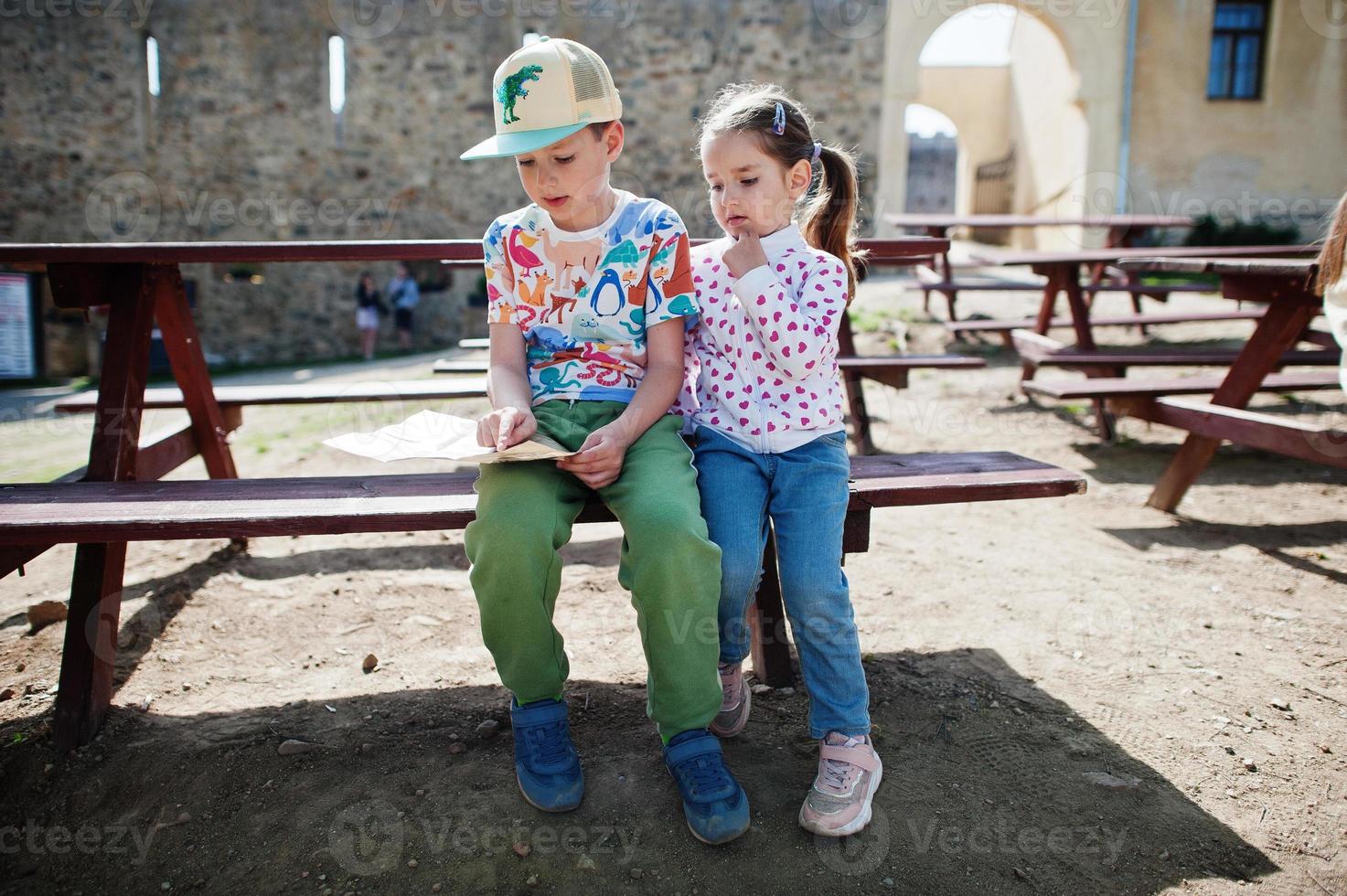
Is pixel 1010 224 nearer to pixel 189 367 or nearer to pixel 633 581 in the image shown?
pixel 189 367

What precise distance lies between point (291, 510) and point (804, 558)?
1.00m

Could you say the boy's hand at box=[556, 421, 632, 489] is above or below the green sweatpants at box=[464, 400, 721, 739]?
above

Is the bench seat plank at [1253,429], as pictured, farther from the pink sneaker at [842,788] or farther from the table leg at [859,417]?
the pink sneaker at [842,788]

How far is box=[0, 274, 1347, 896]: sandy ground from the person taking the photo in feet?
4.99

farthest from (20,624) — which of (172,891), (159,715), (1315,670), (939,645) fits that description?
(1315,670)

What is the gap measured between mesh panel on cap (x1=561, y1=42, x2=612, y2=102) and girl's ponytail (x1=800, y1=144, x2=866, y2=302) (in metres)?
0.53

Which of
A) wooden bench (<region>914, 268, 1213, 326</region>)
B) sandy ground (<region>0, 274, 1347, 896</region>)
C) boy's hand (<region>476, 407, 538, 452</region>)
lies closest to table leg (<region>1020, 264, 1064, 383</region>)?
wooden bench (<region>914, 268, 1213, 326</region>)

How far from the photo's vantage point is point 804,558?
168cm

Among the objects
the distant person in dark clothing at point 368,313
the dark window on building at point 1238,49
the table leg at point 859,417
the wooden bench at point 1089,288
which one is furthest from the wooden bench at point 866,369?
the dark window on building at point 1238,49

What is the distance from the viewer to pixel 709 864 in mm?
1497

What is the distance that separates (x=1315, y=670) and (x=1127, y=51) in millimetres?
12282

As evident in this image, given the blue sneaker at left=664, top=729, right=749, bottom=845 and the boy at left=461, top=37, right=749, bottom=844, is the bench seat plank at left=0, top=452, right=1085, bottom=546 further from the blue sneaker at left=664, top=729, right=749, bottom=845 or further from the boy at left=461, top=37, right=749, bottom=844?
the blue sneaker at left=664, top=729, right=749, bottom=845

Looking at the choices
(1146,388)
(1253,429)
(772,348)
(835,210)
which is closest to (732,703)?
(772,348)

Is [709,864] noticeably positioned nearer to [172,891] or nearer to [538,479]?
[538,479]
